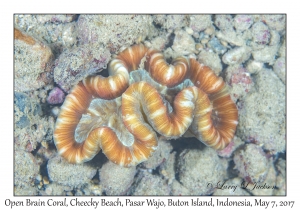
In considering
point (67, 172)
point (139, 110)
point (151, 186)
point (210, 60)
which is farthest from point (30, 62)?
point (210, 60)

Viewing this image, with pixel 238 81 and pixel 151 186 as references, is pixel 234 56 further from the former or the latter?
pixel 151 186

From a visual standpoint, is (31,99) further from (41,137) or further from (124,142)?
(124,142)

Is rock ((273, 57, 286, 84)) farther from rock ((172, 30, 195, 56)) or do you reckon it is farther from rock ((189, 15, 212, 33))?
rock ((172, 30, 195, 56))

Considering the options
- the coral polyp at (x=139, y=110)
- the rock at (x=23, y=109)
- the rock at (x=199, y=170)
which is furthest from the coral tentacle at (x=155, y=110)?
the rock at (x=23, y=109)

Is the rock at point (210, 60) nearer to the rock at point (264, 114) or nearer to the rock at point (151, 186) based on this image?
the rock at point (264, 114)

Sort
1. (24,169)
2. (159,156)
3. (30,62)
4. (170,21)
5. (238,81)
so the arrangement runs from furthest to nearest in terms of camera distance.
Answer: (159,156)
(238,81)
(170,21)
(24,169)
(30,62)
